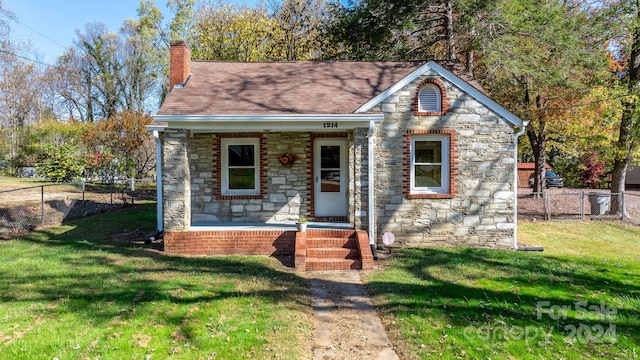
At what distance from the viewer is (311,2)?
21656 millimetres

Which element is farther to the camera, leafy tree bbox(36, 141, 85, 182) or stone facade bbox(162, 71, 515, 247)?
leafy tree bbox(36, 141, 85, 182)

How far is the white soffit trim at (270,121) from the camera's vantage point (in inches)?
321

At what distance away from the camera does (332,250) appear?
798 cm

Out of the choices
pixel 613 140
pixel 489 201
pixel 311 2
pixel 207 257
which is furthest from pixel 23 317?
pixel 311 2

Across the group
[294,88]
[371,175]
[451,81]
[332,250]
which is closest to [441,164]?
[451,81]

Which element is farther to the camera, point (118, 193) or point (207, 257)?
point (118, 193)

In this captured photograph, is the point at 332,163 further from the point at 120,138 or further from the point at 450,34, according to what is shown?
the point at 120,138

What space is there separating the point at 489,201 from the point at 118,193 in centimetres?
1642

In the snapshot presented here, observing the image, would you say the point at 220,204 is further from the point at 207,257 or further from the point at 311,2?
the point at 311,2

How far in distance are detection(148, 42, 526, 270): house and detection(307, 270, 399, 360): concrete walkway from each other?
118 centimetres

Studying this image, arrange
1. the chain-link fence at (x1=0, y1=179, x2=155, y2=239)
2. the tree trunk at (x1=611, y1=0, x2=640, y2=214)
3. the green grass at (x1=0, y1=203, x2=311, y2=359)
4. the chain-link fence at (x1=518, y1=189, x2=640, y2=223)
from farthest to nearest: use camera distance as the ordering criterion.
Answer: the chain-link fence at (x1=518, y1=189, x2=640, y2=223) < the tree trunk at (x1=611, y1=0, x2=640, y2=214) < the chain-link fence at (x1=0, y1=179, x2=155, y2=239) < the green grass at (x1=0, y1=203, x2=311, y2=359)

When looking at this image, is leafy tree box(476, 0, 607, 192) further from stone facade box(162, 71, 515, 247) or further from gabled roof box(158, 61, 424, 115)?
stone facade box(162, 71, 515, 247)

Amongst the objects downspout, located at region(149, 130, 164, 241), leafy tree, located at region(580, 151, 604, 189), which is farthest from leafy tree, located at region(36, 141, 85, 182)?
leafy tree, located at region(580, 151, 604, 189)

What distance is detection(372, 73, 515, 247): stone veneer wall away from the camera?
363 inches
